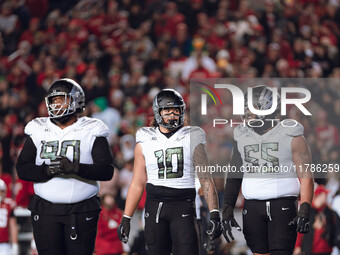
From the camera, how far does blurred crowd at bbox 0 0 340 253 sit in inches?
476

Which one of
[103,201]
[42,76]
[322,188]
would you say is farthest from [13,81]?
[322,188]

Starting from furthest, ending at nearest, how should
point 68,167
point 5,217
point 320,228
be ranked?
point 320,228, point 5,217, point 68,167

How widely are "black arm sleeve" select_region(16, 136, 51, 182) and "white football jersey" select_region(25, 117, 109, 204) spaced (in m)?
0.04

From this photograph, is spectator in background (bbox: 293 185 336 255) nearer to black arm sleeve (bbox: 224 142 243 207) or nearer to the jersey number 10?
black arm sleeve (bbox: 224 142 243 207)

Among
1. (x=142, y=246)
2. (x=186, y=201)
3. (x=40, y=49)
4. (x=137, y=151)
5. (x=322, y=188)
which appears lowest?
(x=142, y=246)

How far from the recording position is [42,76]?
43.2 feet

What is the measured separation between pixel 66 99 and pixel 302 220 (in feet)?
7.02

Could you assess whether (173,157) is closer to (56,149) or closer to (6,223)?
(56,149)

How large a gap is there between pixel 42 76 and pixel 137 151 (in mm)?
7387

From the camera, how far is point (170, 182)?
19.6ft

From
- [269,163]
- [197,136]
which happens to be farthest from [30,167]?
[269,163]

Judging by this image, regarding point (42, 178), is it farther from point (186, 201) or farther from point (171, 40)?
point (171, 40)

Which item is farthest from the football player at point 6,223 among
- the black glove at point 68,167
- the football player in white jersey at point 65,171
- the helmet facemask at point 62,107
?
the black glove at point 68,167

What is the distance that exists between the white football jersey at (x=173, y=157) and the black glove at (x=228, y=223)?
409 millimetres
